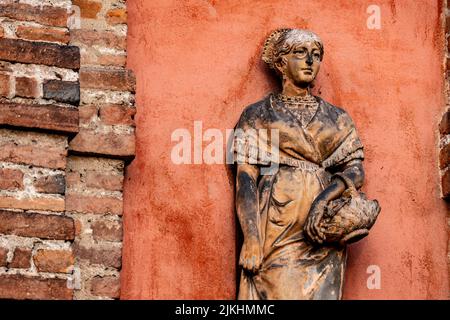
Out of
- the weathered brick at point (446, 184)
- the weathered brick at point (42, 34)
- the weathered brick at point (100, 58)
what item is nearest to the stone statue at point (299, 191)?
the weathered brick at point (446, 184)

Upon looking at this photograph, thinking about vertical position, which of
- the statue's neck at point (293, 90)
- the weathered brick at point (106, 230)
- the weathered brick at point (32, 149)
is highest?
the statue's neck at point (293, 90)

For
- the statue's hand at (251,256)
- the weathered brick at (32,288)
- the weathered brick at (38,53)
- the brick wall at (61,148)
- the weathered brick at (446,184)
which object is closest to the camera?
the weathered brick at (32,288)

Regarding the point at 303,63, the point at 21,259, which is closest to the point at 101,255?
the point at 21,259

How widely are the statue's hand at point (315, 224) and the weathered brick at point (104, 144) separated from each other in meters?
0.82

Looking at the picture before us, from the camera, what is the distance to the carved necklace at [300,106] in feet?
19.7

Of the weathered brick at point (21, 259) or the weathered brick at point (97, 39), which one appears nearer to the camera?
the weathered brick at point (21, 259)

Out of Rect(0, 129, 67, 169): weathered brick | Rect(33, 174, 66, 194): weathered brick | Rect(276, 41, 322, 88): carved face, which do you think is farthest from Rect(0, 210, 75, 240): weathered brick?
Rect(276, 41, 322, 88): carved face

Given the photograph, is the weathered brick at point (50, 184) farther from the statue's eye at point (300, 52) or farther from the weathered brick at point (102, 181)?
the statue's eye at point (300, 52)

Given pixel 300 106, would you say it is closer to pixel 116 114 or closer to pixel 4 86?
pixel 116 114

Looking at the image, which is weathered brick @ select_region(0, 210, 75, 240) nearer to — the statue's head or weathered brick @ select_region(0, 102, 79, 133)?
weathered brick @ select_region(0, 102, 79, 133)

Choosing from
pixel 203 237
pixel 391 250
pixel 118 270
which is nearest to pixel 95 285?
pixel 118 270

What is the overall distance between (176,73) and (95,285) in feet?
3.82

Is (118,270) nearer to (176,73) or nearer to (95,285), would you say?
(95,285)

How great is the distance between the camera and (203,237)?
5.95 meters
